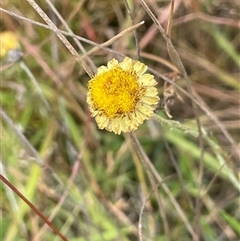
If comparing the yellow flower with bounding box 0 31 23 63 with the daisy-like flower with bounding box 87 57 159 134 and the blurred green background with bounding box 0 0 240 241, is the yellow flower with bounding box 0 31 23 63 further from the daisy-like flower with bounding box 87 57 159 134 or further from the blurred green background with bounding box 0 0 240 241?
the daisy-like flower with bounding box 87 57 159 134

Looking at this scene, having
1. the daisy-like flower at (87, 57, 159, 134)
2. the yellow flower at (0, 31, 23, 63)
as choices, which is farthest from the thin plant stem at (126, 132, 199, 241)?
the yellow flower at (0, 31, 23, 63)

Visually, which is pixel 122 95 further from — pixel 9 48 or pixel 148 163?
pixel 9 48

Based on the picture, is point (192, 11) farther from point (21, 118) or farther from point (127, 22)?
point (21, 118)

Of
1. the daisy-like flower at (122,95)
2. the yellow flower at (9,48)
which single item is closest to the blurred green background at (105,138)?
the yellow flower at (9,48)

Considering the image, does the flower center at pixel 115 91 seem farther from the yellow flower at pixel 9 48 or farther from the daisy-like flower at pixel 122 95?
the yellow flower at pixel 9 48

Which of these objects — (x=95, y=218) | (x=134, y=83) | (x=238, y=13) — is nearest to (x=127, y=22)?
(x=238, y=13)

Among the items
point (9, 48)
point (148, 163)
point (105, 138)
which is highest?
point (9, 48)

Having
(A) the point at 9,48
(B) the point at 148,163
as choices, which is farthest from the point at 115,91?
(A) the point at 9,48

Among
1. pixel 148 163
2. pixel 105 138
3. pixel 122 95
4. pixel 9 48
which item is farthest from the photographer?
pixel 105 138
